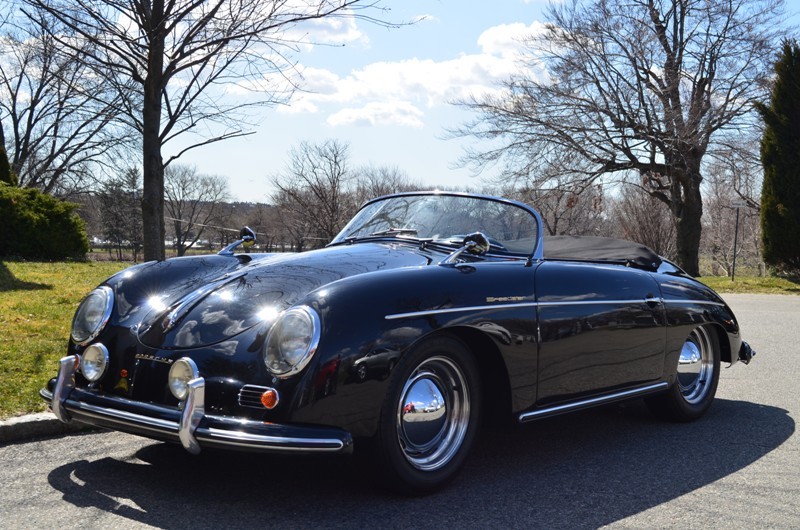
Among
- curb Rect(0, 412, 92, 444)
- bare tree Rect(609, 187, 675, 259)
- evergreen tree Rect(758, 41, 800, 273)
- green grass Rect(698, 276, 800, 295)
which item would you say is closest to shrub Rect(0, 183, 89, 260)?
curb Rect(0, 412, 92, 444)

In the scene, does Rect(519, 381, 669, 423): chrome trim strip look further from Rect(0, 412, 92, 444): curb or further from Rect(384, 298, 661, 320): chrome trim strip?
Rect(0, 412, 92, 444): curb

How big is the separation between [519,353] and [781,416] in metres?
2.61

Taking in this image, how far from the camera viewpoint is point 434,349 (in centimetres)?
336

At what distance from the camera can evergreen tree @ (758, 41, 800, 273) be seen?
2108cm

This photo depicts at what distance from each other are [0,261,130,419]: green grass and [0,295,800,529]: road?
0.77m

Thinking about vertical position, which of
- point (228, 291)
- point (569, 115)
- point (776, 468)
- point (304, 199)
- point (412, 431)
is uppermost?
point (569, 115)

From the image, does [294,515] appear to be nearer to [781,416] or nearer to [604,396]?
[604,396]

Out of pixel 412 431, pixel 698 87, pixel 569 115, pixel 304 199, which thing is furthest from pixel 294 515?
pixel 304 199

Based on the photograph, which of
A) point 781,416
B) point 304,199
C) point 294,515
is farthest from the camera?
point 304,199

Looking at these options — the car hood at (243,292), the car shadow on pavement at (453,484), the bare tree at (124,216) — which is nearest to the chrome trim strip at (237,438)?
the car shadow on pavement at (453,484)

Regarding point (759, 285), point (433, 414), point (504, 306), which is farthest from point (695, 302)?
point (759, 285)

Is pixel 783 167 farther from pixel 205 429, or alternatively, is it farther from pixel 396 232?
pixel 205 429

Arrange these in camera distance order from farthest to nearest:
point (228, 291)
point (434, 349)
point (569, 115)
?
point (569, 115)
point (228, 291)
point (434, 349)

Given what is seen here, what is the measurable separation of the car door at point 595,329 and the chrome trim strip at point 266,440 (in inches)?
50.3
